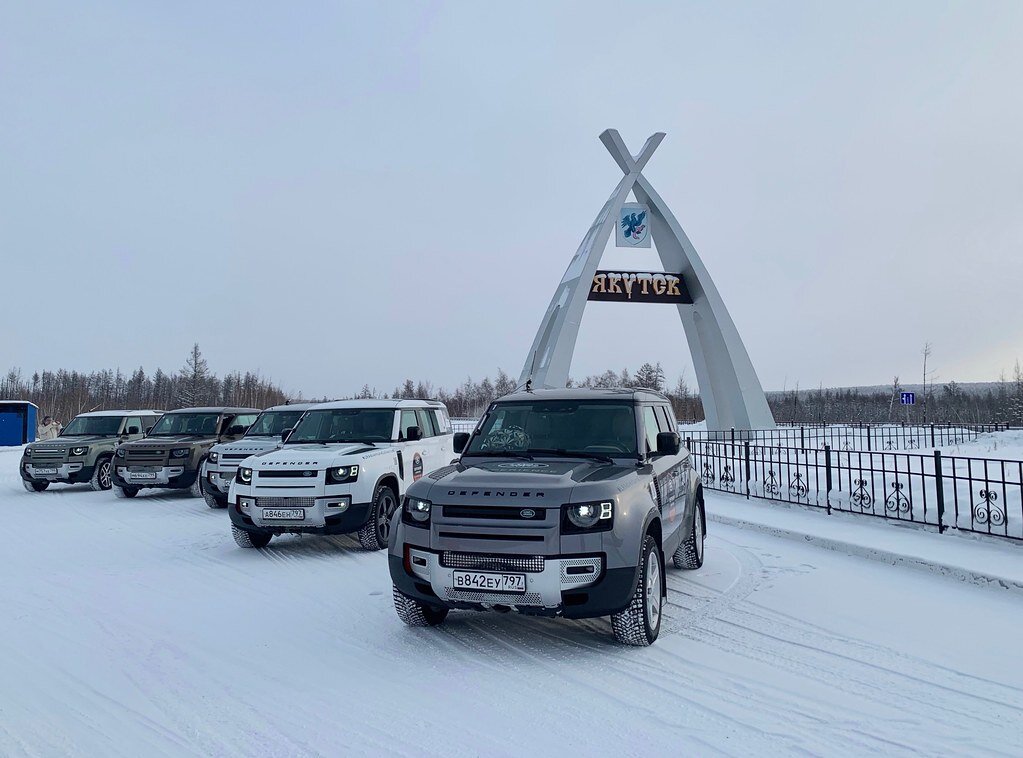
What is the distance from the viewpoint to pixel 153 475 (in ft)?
43.0

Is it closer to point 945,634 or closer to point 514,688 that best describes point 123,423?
point 514,688

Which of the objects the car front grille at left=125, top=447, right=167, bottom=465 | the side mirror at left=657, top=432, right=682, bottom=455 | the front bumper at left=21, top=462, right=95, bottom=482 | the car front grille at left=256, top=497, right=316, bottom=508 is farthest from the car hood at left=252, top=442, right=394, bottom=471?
the front bumper at left=21, top=462, right=95, bottom=482

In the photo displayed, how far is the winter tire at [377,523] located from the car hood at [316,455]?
50 centimetres

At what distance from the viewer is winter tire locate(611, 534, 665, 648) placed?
4629 mm

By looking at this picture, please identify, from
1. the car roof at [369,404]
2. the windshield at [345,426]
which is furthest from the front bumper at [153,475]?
the windshield at [345,426]

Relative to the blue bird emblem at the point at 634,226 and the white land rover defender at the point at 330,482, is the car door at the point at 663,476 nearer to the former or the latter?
the white land rover defender at the point at 330,482

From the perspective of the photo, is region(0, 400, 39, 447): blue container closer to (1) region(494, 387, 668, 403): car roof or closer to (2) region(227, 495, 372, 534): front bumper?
(2) region(227, 495, 372, 534): front bumper

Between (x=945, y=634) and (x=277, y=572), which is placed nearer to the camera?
(x=945, y=634)

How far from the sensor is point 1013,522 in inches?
332

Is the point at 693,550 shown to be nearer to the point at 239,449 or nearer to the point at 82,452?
the point at 239,449

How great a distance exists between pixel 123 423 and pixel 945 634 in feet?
56.1

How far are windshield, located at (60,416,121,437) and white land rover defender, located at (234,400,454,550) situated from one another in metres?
9.10

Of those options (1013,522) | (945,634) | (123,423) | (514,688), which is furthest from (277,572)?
(123,423)

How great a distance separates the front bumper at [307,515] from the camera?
25.6ft
